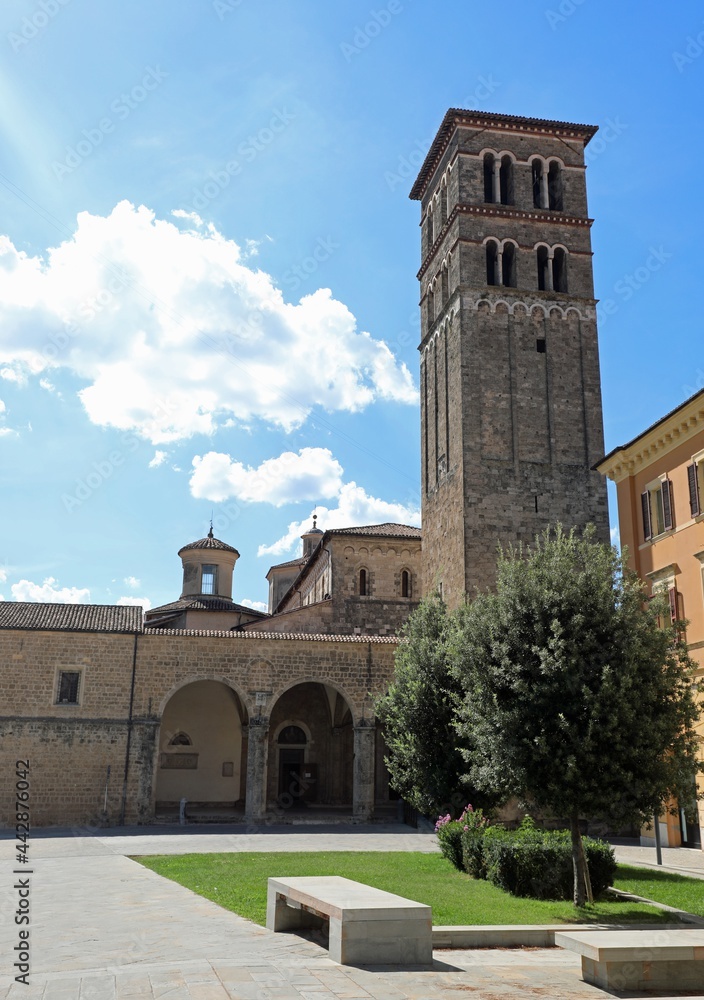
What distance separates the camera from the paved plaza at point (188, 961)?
7.34 meters

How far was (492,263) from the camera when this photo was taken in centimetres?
3328

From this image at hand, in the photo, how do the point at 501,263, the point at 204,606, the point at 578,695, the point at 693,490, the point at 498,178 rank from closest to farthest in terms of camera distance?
the point at 578,695 → the point at 693,490 → the point at 501,263 → the point at 498,178 → the point at 204,606

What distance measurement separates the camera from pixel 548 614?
47.0ft

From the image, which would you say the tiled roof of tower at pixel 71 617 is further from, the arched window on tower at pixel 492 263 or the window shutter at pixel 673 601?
the arched window on tower at pixel 492 263

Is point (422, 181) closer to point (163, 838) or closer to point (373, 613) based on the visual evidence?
point (373, 613)

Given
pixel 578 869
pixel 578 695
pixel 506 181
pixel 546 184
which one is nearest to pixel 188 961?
pixel 578 869

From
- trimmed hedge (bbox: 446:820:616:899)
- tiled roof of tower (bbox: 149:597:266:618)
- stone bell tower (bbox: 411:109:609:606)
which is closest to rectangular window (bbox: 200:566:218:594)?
→ tiled roof of tower (bbox: 149:597:266:618)

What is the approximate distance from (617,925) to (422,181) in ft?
110

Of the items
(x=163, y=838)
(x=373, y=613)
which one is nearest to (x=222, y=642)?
(x=163, y=838)

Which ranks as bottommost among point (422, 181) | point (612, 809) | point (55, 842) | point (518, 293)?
point (55, 842)

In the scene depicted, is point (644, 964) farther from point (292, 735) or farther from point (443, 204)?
point (443, 204)

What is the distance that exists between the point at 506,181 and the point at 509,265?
371cm

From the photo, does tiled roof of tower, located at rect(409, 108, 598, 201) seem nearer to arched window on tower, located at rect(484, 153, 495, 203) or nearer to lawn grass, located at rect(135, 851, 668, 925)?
arched window on tower, located at rect(484, 153, 495, 203)

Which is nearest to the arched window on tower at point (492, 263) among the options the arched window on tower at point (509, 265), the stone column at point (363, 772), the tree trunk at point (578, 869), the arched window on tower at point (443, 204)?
the arched window on tower at point (509, 265)
